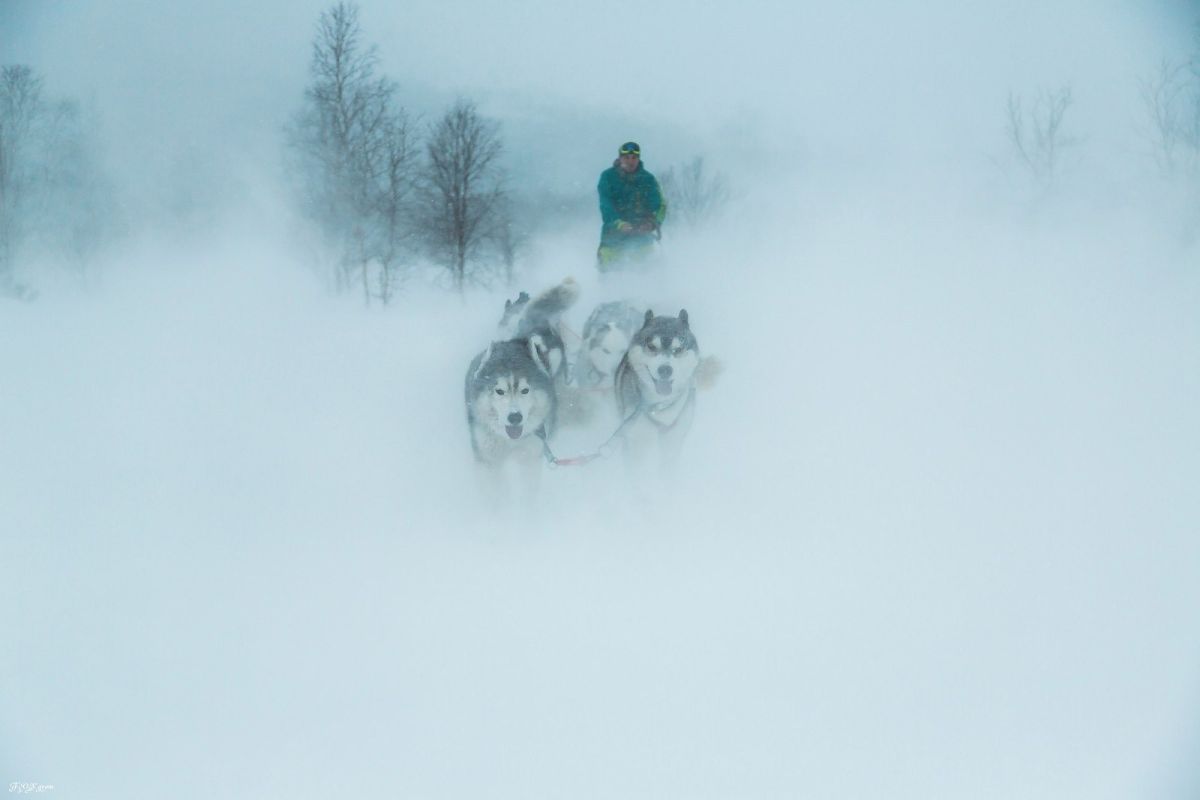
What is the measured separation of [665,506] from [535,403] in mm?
1179

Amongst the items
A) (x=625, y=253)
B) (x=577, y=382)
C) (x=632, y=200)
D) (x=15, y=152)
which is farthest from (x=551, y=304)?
(x=15, y=152)

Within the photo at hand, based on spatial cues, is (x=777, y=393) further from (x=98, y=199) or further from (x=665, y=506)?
(x=98, y=199)

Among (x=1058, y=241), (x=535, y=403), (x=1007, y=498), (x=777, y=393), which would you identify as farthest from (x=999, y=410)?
(x=535, y=403)

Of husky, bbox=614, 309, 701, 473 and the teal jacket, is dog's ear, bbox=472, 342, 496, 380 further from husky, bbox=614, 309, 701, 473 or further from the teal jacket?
the teal jacket

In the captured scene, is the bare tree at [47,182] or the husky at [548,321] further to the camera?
the bare tree at [47,182]

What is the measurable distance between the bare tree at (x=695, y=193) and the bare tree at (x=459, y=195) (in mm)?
1712

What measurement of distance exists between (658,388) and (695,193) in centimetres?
412

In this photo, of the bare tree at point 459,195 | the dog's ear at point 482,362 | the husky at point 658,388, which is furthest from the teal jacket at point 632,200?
the bare tree at point 459,195

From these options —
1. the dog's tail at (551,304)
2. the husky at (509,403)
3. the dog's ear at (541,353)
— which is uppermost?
the dog's tail at (551,304)

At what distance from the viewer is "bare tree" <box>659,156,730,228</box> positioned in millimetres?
8408

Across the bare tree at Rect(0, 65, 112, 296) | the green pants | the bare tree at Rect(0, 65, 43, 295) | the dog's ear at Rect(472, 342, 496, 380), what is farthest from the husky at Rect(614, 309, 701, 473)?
the bare tree at Rect(0, 65, 43, 295)

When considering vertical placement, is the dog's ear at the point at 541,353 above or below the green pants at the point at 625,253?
below

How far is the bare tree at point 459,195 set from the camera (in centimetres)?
846

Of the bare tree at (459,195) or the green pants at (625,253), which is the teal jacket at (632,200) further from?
the bare tree at (459,195)
